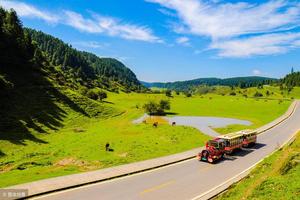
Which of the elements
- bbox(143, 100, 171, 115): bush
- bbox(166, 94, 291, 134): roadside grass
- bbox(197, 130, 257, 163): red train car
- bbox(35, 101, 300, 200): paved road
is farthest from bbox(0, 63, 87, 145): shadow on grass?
bbox(166, 94, 291, 134): roadside grass

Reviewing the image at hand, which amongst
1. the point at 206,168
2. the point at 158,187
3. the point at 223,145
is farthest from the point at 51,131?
the point at 158,187

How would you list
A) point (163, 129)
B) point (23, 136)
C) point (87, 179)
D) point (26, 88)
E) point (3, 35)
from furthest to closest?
1. point (3, 35)
2. point (26, 88)
3. point (163, 129)
4. point (23, 136)
5. point (87, 179)

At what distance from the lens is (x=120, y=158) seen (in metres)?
37.4

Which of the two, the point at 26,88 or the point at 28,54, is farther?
the point at 28,54

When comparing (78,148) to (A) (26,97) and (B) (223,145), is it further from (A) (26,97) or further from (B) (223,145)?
(A) (26,97)

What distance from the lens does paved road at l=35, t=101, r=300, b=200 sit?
943 inches

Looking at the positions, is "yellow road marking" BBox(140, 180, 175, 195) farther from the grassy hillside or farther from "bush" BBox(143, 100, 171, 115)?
"bush" BBox(143, 100, 171, 115)

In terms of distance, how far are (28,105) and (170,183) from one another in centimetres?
5728

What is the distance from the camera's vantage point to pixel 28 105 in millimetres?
73500

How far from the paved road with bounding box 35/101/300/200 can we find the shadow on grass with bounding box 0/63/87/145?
3236cm

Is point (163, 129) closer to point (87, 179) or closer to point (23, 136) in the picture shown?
point (23, 136)

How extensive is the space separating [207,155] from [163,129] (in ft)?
89.9

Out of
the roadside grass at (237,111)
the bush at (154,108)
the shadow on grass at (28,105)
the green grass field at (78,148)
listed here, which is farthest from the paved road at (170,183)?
the bush at (154,108)

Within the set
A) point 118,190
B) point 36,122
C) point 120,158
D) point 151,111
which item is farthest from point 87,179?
point 151,111
